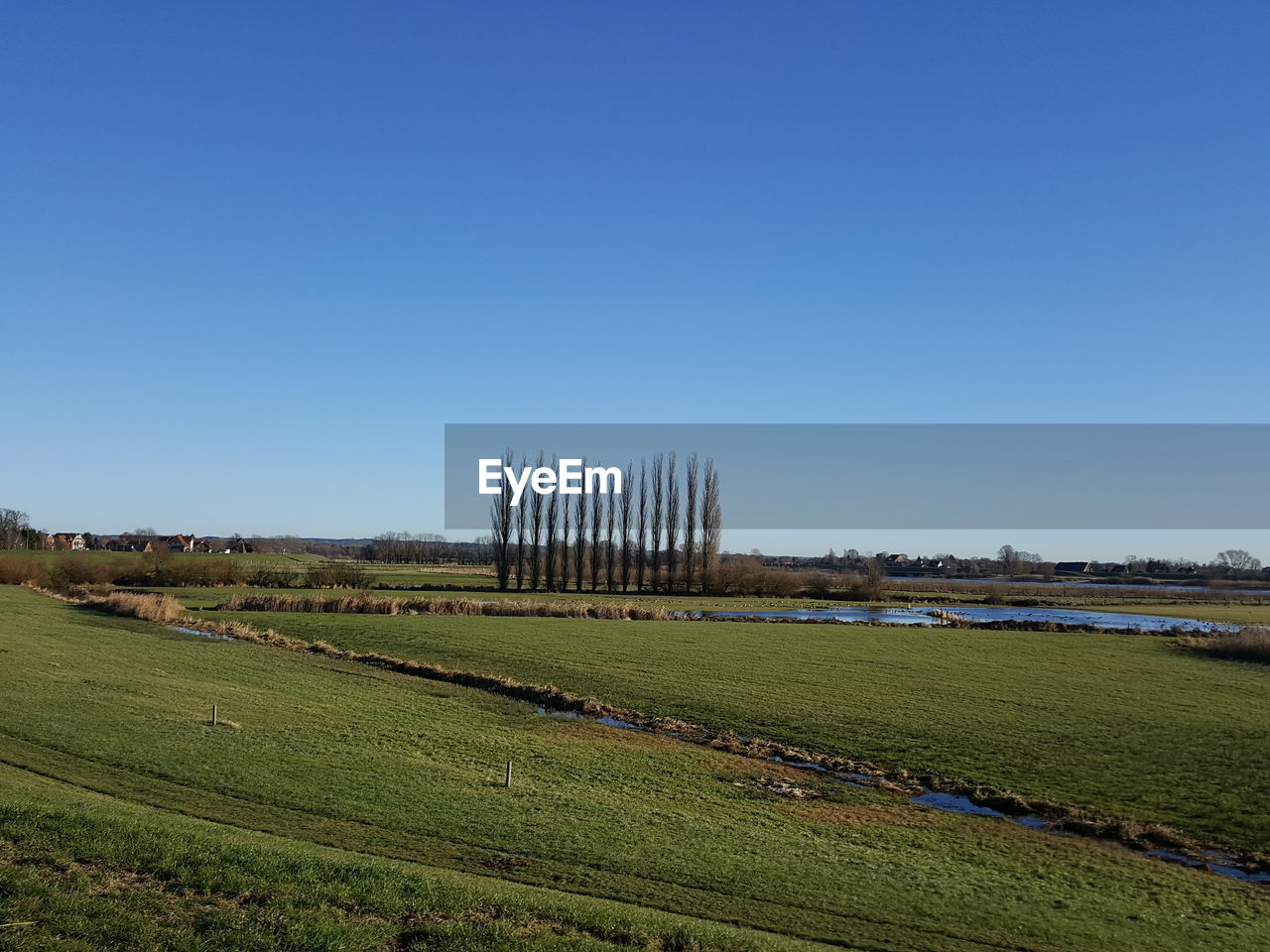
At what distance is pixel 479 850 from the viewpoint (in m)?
13.4

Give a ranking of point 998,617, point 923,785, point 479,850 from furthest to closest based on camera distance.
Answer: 1. point 998,617
2. point 923,785
3. point 479,850

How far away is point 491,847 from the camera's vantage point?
44.5ft

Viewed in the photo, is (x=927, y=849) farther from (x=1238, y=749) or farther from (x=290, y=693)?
(x=290, y=693)

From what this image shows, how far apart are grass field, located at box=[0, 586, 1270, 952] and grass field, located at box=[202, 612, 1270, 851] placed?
4015 mm

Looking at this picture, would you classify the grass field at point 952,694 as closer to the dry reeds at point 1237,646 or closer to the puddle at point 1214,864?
the puddle at point 1214,864

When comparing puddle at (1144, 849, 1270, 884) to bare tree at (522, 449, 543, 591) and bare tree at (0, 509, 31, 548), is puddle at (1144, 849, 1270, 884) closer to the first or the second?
bare tree at (522, 449, 543, 591)

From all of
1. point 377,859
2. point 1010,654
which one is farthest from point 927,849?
point 1010,654

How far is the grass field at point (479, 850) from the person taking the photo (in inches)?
356

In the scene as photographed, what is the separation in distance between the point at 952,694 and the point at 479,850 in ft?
76.1

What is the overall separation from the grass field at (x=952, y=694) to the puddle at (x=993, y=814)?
1323mm

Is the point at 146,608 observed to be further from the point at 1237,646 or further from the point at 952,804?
the point at 1237,646

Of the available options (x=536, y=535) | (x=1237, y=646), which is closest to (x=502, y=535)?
(x=536, y=535)

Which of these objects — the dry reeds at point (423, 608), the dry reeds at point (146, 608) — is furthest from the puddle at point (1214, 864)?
the dry reeds at point (146, 608)

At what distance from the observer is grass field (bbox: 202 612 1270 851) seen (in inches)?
822
